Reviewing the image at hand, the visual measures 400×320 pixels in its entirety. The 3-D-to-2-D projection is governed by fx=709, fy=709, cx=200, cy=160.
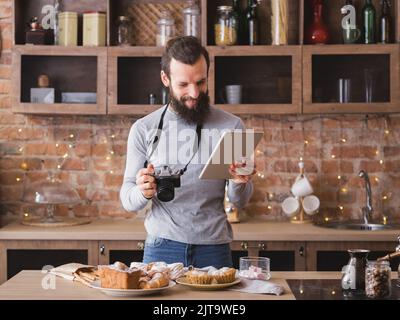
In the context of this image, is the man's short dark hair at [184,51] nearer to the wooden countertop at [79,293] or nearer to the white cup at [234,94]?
the wooden countertop at [79,293]

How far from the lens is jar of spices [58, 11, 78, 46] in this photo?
438cm

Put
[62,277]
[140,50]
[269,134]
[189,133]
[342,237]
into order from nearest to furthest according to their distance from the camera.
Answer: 1. [62,277]
2. [189,133]
3. [342,237]
4. [140,50]
5. [269,134]

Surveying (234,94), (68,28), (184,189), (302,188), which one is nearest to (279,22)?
(234,94)

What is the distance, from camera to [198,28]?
446 cm

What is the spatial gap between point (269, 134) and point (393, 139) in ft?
2.63

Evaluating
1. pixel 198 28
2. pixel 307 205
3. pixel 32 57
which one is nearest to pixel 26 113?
pixel 32 57

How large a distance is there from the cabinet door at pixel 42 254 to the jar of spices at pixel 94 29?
124 cm

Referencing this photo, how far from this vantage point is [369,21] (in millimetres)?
4398

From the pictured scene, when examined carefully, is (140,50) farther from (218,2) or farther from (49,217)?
(49,217)

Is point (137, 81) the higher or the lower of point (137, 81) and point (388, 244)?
the higher

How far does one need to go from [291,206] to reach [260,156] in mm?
395

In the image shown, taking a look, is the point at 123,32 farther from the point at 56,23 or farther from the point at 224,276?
the point at 224,276

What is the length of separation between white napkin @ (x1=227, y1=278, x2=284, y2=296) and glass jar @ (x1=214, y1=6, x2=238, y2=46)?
216cm

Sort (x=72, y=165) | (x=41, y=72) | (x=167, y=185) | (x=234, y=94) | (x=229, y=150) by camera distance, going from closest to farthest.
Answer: (x=229, y=150) < (x=167, y=185) < (x=234, y=94) < (x=41, y=72) < (x=72, y=165)
